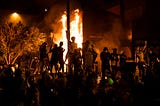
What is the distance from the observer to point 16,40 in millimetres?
26625

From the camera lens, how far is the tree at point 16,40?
86.2 ft

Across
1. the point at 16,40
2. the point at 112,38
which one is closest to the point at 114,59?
the point at 112,38

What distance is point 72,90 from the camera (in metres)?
11.8

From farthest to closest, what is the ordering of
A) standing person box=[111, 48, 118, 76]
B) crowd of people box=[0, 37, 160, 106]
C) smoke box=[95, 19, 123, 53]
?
smoke box=[95, 19, 123, 53], standing person box=[111, 48, 118, 76], crowd of people box=[0, 37, 160, 106]

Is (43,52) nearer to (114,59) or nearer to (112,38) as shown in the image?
(114,59)

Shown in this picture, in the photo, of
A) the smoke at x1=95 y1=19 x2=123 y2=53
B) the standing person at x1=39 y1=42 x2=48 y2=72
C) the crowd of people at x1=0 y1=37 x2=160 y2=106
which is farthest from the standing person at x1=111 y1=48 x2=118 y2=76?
the smoke at x1=95 y1=19 x2=123 y2=53

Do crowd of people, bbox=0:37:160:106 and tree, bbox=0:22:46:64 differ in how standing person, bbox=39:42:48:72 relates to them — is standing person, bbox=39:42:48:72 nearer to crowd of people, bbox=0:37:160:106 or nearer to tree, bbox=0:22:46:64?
crowd of people, bbox=0:37:160:106

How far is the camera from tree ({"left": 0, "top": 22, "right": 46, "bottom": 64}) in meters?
26.3

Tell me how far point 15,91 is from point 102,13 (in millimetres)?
17590

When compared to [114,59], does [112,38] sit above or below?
above

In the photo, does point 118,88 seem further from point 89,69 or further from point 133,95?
point 89,69

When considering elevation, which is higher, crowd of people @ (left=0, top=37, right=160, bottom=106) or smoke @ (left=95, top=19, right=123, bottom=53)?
smoke @ (left=95, top=19, right=123, bottom=53)

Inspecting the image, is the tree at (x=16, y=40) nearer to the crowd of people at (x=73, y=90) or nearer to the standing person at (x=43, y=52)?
the standing person at (x=43, y=52)

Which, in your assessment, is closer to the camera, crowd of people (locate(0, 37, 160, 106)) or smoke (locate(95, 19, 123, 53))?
crowd of people (locate(0, 37, 160, 106))
